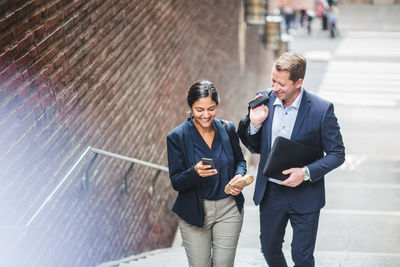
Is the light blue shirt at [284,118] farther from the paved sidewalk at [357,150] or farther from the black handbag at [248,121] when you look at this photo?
the paved sidewalk at [357,150]

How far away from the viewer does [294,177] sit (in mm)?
3844

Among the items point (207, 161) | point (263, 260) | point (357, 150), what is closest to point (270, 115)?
point (207, 161)

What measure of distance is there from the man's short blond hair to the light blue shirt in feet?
0.70

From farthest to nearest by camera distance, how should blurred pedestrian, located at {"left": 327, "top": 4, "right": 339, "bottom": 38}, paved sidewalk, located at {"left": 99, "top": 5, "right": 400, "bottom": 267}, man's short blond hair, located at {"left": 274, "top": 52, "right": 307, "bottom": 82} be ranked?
blurred pedestrian, located at {"left": 327, "top": 4, "right": 339, "bottom": 38}, paved sidewalk, located at {"left": 99, "top": 5, "right": 400, "bottom": 267}, man's short blond hair, located at {"left": 274, "top": 52, "right": 307, "bottom": 82}

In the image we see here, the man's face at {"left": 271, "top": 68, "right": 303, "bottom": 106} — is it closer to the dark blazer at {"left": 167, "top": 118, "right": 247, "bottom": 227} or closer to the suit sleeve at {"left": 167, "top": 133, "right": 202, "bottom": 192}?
the dark blazer at {"left": 167, "top": 118, "right": 247, "bottom": 227}

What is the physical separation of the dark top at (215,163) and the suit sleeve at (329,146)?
530mm

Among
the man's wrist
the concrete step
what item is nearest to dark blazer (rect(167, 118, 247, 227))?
the man's wrist

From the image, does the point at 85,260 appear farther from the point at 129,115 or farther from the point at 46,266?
the point at 129,115

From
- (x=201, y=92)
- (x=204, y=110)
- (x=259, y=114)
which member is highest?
(x=201, y=92)

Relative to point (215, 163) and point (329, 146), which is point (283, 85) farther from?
point (215, 163)

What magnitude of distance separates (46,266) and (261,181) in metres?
1.48

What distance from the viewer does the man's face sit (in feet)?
12.3

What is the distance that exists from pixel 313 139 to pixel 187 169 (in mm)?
808

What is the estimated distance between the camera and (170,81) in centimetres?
750
